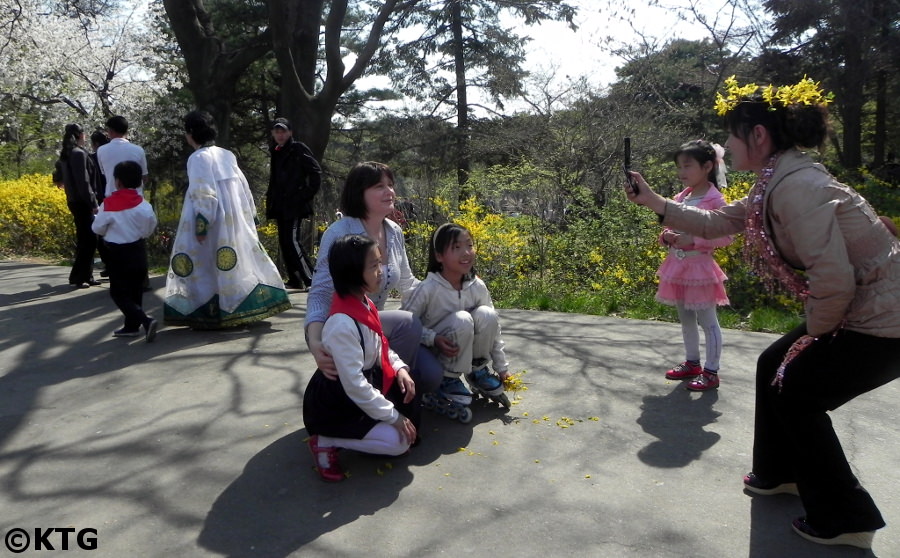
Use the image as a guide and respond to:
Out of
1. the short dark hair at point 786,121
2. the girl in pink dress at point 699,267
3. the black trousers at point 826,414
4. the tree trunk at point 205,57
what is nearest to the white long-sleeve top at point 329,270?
the girl in pink dress at point 699,267

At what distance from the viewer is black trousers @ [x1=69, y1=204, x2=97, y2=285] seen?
838cm

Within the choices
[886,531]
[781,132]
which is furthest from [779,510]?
[781,132]

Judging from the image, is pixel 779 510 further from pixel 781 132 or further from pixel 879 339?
pixel 781 132

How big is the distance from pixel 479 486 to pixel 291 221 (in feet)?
17.5

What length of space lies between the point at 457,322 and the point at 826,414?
1.84 meters

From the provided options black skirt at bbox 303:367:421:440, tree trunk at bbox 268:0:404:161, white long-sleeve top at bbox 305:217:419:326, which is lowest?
black skirt at bbox 303:367:421:440

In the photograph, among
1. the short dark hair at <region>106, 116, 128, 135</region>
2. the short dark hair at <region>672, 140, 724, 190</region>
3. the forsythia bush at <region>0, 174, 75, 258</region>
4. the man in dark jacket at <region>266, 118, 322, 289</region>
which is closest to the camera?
the short dark hair at <region>672, 140, 724, 190</region>

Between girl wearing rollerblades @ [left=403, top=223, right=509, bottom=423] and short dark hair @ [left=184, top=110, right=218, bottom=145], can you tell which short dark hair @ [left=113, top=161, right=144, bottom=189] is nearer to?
short dark hair @ [left=184, top=110, right=218, bottom=145]

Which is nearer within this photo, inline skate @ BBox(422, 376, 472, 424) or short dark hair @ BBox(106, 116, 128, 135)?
inline skate @ BBox(422, 376, 472, 424)

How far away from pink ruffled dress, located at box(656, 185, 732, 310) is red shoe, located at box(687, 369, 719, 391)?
0.43 meters

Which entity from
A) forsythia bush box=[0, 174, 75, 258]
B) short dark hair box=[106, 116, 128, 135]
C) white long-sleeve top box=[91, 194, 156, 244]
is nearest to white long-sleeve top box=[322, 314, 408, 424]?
white long-sleeve top box=[91, 194, 156, 244]

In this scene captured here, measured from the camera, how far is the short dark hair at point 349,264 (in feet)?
10.8

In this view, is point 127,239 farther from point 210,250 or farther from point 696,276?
point 696,276

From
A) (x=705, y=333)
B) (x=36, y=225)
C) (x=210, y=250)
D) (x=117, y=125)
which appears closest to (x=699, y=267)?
(x=705, y=333)
